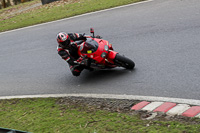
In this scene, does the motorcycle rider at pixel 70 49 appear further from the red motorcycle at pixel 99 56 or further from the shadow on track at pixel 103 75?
the shadow on track at pixel 103 75

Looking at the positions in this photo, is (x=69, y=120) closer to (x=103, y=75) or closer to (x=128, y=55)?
(x=103, y=75)

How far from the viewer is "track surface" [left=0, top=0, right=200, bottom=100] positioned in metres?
6.85

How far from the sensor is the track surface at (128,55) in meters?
6.85

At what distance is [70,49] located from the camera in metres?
7.58

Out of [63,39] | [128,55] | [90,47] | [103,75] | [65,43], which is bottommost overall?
[103,75]

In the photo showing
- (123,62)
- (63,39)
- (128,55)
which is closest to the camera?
(63,39)

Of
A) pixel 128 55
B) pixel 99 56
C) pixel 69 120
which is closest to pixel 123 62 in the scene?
pixel 99 56

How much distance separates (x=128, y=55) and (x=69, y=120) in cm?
345

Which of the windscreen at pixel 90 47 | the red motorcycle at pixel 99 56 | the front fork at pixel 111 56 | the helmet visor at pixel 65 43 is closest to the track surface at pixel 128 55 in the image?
the red motorcycle at pixel 99 56

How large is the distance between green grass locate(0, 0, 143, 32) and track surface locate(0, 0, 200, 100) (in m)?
1.25

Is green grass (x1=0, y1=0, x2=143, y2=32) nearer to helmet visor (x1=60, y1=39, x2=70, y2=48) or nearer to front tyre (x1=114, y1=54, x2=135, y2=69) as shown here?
front tyre (x1=114, y1=54, x2=135, y2=69)

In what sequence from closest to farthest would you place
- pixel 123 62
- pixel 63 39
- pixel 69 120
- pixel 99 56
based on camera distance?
pixel 69 120 → pixel 63 39 → pixel 99 56 → pixel 123 62

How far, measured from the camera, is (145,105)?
5785mm

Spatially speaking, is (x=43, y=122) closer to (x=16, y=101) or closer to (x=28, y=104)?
(x=28, y=104)
